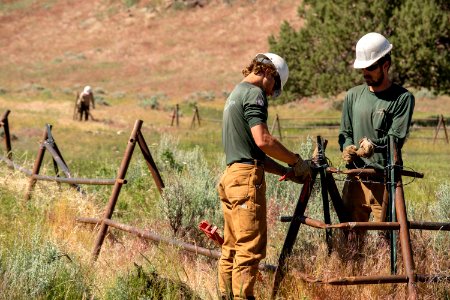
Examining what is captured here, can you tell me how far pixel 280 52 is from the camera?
32875 mm

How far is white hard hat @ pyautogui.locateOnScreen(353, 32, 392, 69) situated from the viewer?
5852 mm

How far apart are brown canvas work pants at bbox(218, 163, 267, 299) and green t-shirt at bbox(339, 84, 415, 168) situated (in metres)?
1.05

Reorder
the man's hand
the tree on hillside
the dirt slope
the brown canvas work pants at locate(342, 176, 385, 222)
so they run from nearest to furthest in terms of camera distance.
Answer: the man's hand
the brown canvas work pants at locate(342, 176, 385, 222)
the tree on hillside
the dirt slope

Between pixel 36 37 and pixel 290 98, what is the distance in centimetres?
4659

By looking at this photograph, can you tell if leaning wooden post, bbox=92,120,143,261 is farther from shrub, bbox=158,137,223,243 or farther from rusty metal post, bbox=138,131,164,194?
shrub, bbox=158,137,223,243

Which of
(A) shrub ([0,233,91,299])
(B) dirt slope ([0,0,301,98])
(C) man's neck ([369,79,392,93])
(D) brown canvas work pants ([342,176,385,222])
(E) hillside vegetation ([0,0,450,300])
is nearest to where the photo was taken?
(A) shrub ([0,233,91,299])

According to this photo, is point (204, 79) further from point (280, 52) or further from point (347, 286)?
point (347, 286)

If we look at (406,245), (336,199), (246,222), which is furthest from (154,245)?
(406,245)

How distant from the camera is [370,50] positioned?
5855 millimetres

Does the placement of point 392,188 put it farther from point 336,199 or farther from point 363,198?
point 363,198

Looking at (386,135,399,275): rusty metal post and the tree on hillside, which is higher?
the tree on hillside

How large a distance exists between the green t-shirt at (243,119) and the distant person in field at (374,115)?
34.7 inches

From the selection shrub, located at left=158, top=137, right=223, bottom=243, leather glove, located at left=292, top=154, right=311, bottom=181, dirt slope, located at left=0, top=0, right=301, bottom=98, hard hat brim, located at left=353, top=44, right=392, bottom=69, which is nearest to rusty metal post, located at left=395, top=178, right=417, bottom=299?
leather glove, located at left=292, top=154, right=311, bottom=181

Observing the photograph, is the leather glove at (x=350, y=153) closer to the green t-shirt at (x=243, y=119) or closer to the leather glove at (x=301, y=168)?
the leather glove at (x=301, y=168)
